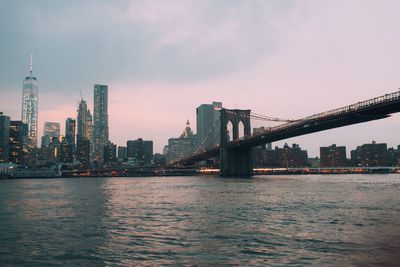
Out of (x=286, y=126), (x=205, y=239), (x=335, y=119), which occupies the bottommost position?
(x=205, y=239)

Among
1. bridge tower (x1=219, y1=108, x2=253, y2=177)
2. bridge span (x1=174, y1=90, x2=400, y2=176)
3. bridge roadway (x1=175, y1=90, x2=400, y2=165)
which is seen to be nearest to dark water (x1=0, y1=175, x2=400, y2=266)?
bridge roadway (x1=175, y1=90, x2=400, y2=165)

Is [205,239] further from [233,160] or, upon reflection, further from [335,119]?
[233,160]

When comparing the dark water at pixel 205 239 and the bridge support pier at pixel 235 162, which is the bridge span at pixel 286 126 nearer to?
the bridge support pier at pixel 235 162

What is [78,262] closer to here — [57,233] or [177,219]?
[57,233]

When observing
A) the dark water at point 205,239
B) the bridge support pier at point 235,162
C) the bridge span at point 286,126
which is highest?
the bridge span at point 286,126

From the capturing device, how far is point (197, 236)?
60.6ft

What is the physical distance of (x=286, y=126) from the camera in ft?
296

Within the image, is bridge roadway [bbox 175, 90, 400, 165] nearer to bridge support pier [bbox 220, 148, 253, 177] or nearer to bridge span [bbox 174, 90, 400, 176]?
bridge span [bbox 174, 90, 400, 176]

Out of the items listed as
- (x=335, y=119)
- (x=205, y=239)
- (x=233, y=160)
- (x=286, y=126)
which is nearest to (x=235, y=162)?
(x=233, y=160)

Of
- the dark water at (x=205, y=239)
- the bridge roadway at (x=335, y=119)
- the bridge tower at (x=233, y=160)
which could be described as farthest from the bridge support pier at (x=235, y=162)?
the dark water at (x=205, y=239)

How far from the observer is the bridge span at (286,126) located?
62.9m

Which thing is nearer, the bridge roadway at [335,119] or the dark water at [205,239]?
the dark water at [205,239]

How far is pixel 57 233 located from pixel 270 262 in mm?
11711

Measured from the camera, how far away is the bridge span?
62906 millimetres
